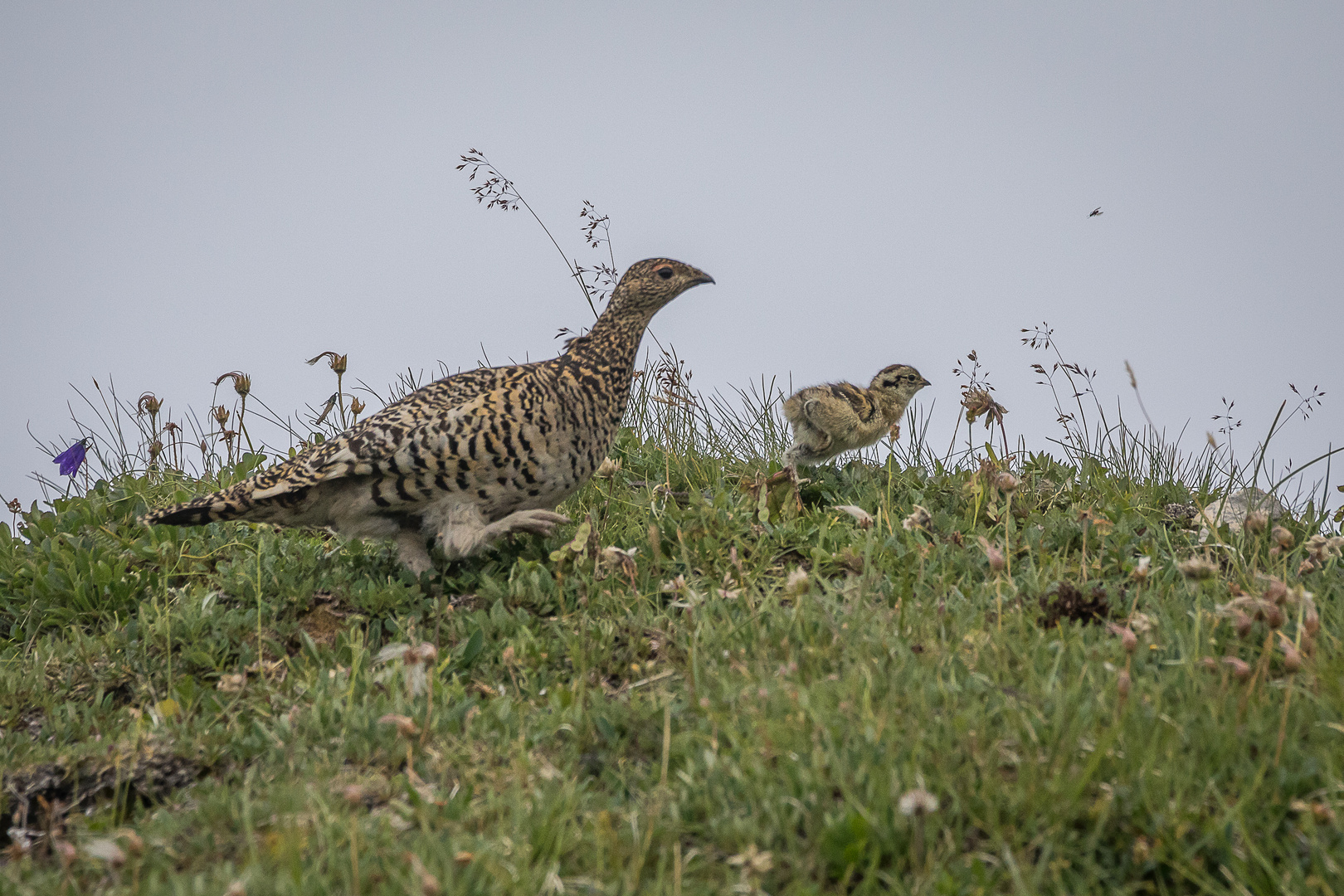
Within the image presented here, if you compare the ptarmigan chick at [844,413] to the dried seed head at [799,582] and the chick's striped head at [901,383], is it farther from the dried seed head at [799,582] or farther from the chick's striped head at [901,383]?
the dried seed head at [799,582]

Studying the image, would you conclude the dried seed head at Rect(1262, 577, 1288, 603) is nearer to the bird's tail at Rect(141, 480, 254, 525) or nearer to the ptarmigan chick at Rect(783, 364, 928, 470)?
the ptarmigan chick at Rect(783, 364, 928, 470)

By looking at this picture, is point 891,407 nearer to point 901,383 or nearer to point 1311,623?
point 901,383

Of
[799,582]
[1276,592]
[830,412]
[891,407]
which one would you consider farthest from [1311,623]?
[891,407]

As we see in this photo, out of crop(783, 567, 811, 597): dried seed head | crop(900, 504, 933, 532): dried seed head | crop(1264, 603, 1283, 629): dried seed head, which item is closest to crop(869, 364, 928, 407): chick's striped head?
crop(900, 504, 933, 532): dried seed head

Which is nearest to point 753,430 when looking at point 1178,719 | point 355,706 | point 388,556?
point 388,556

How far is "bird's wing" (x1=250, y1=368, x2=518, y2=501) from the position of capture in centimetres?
571

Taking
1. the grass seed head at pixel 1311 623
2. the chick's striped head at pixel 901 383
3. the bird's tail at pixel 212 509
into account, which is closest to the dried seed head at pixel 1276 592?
the grass seed head at pixel 1311 623

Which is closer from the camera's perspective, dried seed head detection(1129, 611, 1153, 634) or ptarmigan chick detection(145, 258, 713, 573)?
dried seed head detection(1129, 611, 1153, 634)

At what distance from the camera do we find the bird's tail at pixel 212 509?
580cm

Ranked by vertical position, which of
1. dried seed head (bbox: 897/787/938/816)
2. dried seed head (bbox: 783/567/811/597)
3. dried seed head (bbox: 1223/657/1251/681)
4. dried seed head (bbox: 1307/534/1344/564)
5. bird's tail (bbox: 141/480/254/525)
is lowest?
dried seed head (bbox: 897/787/938/816)

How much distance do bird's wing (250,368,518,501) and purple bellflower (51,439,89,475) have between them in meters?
3.25

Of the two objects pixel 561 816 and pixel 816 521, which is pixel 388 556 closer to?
Answer: pixel 816 521

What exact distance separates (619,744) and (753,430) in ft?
14.5

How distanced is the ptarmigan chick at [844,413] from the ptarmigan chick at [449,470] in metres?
1.77
